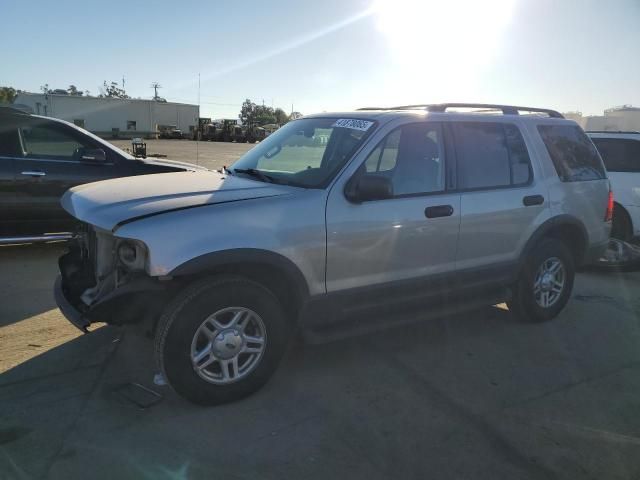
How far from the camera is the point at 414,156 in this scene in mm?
4102

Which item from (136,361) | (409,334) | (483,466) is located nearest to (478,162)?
(409,334)

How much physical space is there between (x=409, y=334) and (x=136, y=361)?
2.30m

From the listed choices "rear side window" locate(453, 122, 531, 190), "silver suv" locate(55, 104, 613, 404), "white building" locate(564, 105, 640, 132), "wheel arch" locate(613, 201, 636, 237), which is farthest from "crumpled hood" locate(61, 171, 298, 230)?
"white building" locate(564, 105, 640, 132)

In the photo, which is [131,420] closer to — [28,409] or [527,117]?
[28,409]

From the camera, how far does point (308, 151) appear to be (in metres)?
4.22

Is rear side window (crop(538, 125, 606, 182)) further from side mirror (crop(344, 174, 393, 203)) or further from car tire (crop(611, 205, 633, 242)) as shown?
car tire (crop(611, 205, 633, 242))

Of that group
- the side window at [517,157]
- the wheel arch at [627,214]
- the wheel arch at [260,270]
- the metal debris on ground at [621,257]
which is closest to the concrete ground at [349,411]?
the wheel arch at [260,270]

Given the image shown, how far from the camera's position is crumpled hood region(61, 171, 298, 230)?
10.3ft

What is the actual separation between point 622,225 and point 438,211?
5238 mm

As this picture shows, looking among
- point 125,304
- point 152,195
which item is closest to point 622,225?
point 152,195

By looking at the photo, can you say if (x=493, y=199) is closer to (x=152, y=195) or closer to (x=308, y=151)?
(x=308, y=151)

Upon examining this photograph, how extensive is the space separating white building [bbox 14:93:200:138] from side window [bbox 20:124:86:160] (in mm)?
53260

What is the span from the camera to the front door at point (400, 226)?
11.8 ft

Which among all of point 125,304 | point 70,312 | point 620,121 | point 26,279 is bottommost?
point 26,279
